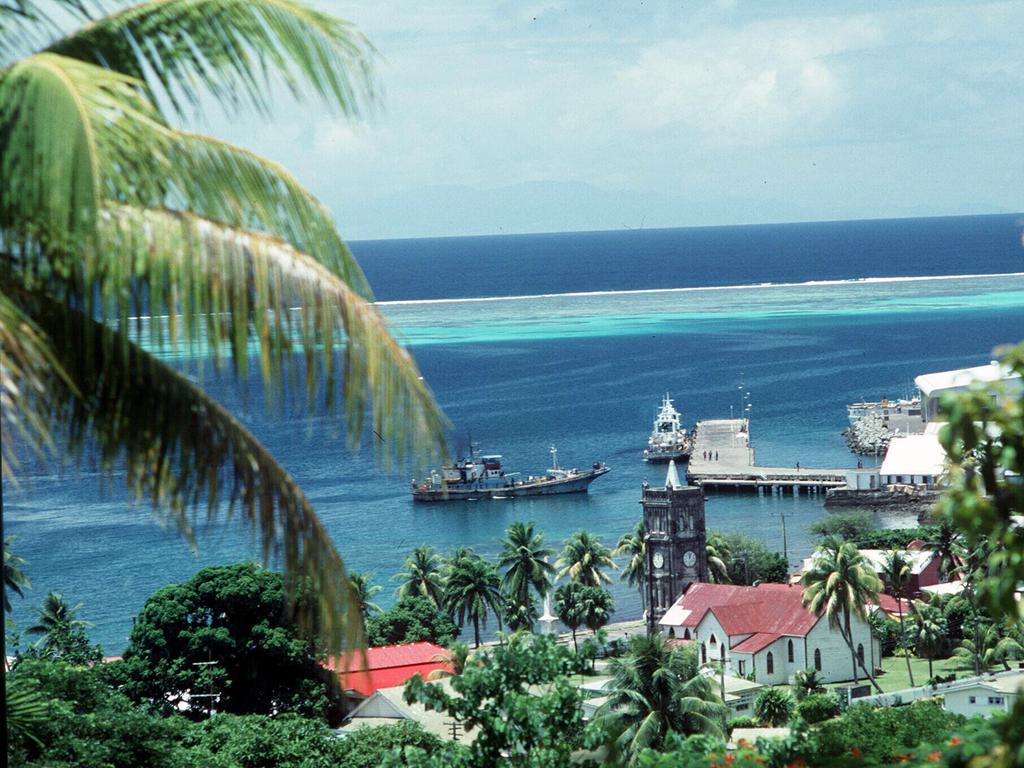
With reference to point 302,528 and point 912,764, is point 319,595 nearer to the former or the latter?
point 302,528

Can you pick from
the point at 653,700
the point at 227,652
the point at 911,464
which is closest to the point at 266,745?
the point at 653,700

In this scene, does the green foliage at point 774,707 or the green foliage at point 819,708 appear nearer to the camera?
the green foliage at point 819,708

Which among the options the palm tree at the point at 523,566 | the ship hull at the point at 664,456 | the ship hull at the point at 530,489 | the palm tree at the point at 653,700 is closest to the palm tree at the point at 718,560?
the palm tree at the point at 523,566

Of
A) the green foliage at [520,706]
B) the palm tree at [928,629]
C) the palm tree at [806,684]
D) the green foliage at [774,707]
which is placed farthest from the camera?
the palm tree at [928,629]

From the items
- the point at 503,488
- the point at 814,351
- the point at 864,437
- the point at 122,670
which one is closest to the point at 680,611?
the point at 122,670

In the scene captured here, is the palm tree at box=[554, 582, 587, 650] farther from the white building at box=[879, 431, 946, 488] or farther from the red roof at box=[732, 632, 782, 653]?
the white building at box=[879, 431, 946, 488]

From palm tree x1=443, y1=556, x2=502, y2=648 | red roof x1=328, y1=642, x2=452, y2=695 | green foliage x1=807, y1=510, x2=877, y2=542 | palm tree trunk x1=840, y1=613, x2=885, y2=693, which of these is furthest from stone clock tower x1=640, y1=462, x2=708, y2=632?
red roof x1=328, y1=642, x2=452, y2=695

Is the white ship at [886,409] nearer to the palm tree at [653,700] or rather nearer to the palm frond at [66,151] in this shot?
the palm tree at [653,700]

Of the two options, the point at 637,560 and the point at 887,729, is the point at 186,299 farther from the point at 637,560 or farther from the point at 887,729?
the point at 637,560
